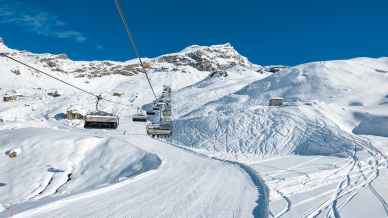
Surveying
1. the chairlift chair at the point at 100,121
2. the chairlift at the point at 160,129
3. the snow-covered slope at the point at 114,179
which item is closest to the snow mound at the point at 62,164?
the snow-covered slope at the point at 114,179

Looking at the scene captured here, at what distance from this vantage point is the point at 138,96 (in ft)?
346

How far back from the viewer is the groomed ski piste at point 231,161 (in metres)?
9.87

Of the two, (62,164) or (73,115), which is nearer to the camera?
(62,164)

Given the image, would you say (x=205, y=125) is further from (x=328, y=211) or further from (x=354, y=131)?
(x=328, y=211)

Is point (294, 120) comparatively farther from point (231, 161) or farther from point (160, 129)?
point (231, 161)

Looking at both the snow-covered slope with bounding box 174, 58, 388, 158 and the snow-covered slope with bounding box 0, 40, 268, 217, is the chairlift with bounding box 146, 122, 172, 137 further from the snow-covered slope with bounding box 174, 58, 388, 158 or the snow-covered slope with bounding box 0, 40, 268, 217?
the snow-covered slope with bounding box 174, 58, 388, 158

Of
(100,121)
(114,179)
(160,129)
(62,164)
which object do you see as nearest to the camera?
(114,179)

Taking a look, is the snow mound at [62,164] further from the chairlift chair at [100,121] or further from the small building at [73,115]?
the small building at [73,115]

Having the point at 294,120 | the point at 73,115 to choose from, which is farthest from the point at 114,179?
the point at 73,115

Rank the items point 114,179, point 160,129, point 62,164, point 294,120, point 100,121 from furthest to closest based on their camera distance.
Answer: point 294,120, point 100,121, point 160,129, point 62,164, point 114,179

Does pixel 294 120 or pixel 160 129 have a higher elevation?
pixel 294 120

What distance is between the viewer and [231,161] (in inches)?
868

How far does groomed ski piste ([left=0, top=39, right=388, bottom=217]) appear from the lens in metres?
9.87

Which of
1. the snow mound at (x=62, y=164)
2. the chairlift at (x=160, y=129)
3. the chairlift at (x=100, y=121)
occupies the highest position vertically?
the chairlift at (x=100, y=121)
